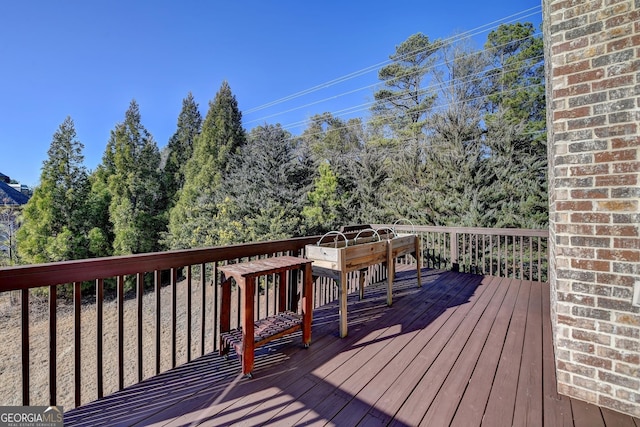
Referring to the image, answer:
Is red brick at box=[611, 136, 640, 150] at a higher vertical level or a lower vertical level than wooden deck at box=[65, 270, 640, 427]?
higher

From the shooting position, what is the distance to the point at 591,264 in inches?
66.3

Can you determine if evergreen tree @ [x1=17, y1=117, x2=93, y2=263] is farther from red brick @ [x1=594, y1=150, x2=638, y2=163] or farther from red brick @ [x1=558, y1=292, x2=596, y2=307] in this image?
red brick @ [x1=594, y1=150, x2=638, y2=163]

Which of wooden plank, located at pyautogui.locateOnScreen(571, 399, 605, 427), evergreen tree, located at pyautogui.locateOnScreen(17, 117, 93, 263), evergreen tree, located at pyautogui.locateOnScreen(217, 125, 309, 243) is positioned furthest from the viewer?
evergreen tree, located at pyautogui.locateOnScreen(17, 117, 93, 263)

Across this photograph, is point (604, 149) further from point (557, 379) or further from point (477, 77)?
point (477, 77)

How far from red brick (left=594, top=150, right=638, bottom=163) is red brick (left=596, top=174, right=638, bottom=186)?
0.30 ft

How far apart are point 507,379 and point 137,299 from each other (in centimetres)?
261

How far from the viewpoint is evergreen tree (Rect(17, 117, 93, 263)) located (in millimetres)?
11898

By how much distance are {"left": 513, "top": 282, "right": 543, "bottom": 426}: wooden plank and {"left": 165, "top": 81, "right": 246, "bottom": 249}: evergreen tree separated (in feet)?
32.4

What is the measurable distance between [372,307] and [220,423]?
2236mm

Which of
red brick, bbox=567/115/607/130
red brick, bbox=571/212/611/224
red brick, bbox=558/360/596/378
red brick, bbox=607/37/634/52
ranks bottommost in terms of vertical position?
red brick, bbox=558/360/596/378

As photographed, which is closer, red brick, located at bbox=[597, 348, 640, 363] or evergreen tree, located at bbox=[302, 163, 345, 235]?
red brick, located at bbox=[597, 348, 640, 363]

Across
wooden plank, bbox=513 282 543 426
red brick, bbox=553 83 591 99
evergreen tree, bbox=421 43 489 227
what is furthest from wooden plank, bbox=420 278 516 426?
evergreen tree, bbox=421 43 489 227

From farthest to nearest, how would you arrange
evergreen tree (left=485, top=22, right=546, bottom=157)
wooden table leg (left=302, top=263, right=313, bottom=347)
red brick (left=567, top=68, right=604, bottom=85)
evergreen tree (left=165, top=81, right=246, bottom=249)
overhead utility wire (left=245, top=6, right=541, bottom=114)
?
evergreen tree (left=165, top=81, right=246, bottom=249), overhead utility wire (left=245, top=6, right=541, bottom=114), evergreen tree (left=485, top=22, right=546, bottom=157), wooden table leg (left=302, top=263, right=313, bottom=347), red brick (left=567, top=68, right=604, bottom=85)

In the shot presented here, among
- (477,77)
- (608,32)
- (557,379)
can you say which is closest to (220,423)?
(557,379)
